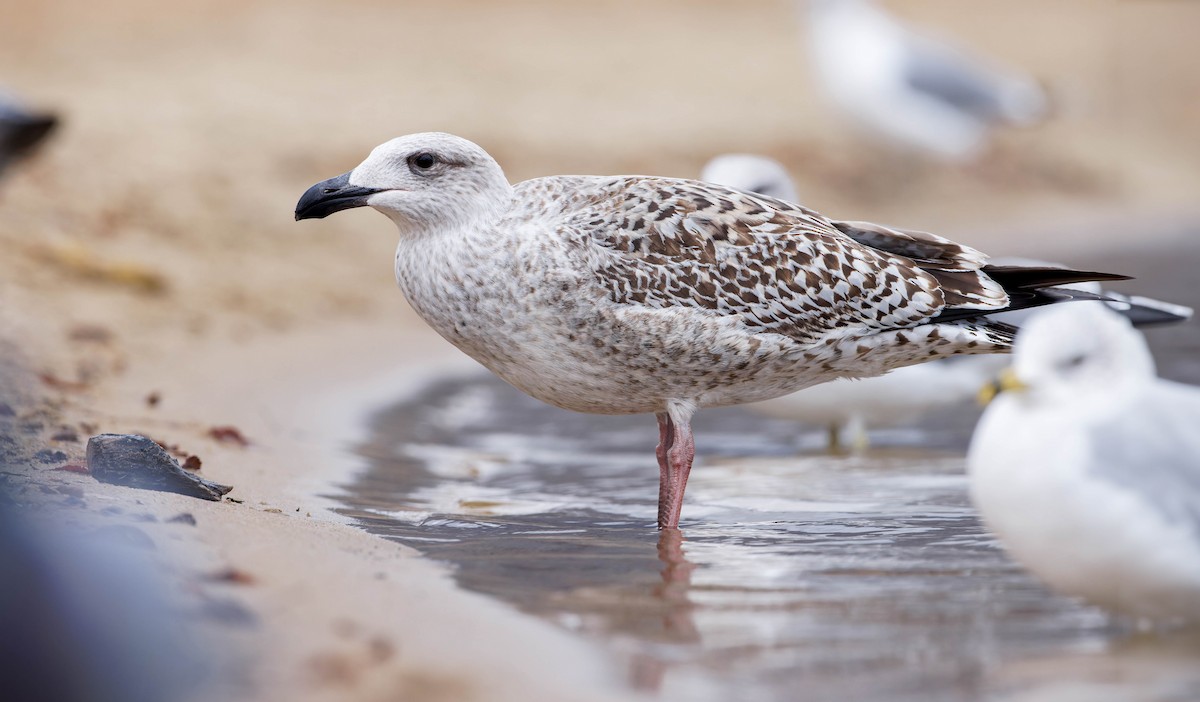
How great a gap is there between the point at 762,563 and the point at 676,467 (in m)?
0.85

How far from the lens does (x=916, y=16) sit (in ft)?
81.6

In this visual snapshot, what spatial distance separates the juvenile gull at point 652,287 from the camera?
5086mm

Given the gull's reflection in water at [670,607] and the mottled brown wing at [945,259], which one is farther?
the mottled brown wing at [945,259]

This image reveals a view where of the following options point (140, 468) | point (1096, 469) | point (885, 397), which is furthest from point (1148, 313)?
point (140, 468)

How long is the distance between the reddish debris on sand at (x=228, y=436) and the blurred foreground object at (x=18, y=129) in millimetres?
1528

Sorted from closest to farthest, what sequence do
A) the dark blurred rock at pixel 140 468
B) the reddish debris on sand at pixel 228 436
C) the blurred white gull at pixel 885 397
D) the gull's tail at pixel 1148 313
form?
the dark blurred rock at pixel 140 468 → the gull's tail at pixel 1148 313 → the reddish debris on sand at pixel 228 436 → the blurred white gull at pixel 885 397

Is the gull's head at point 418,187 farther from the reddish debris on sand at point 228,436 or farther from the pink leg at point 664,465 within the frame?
the reddish debris on sand at point 228,436

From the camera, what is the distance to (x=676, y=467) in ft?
17.8

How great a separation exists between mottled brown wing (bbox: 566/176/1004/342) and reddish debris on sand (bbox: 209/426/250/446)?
6.39ft

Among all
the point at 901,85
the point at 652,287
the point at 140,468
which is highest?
the point at 901,85

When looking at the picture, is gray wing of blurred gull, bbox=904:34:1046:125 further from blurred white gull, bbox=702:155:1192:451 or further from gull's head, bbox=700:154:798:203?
blurred white gull, bbox=702:155:1192:451

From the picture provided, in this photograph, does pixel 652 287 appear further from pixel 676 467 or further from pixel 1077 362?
pixel 1077 362

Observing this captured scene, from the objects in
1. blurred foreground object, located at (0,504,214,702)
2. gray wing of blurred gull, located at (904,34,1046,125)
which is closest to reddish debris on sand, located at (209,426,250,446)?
blurred foreground object, located at (0,504,214,702)

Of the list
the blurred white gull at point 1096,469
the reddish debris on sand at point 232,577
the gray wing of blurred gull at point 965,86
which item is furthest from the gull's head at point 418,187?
the gray wing of blurred gull at point 965,86
